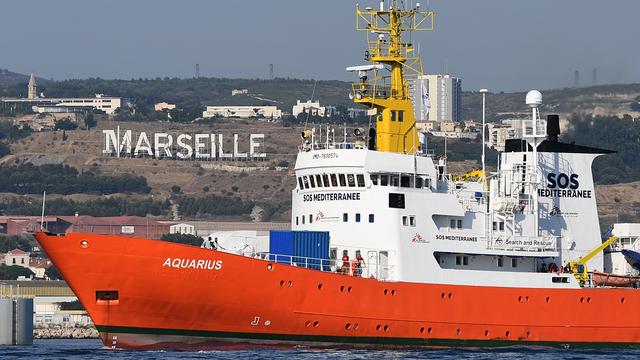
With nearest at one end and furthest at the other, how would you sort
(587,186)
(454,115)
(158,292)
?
(158,292) → (587,186) → (454,115)

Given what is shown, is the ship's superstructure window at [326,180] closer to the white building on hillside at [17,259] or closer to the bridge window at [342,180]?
the bridge window at [342,180]

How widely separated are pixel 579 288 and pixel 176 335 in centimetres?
1349

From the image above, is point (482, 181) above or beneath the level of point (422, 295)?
above

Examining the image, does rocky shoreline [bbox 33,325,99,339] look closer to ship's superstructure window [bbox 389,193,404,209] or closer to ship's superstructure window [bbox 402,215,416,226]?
ship's superstructure window [bbox 402,215,416,226]

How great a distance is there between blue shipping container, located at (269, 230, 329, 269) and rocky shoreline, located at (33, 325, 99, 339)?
34266 mm

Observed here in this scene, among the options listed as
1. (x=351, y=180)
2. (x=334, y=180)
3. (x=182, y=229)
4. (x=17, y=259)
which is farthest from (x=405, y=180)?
(x=182, y=229)

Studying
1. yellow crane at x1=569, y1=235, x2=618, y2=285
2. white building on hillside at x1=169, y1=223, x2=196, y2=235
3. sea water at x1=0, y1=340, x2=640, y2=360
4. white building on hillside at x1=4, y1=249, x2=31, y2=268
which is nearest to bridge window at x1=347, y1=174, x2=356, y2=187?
sea water at x1=0, y1=340, x2=640, y2=360

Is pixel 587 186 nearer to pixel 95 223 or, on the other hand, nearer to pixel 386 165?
pixel 386 165

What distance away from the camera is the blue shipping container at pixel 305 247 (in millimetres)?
45125

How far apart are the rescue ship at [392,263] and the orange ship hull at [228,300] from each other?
1.6 inches

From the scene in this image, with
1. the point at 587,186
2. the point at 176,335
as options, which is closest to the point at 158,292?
the point at 176,335

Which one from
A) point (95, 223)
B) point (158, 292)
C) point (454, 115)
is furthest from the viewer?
point (454, 115)

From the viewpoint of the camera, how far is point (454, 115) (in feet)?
602

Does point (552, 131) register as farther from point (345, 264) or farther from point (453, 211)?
point (345, 264)
